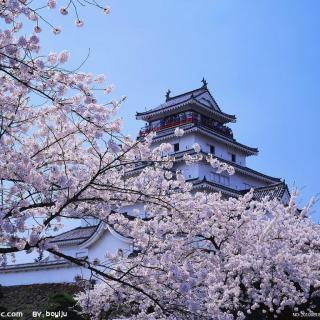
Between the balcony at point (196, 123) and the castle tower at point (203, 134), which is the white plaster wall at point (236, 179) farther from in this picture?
the balcony at point (196, 123)

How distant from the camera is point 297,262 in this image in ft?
33.6

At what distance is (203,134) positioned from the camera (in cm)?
3316

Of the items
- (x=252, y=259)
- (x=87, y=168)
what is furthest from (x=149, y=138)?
(x=252, y=259)

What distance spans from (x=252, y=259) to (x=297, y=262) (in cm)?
149

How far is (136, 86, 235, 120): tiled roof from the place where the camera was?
35013 millimetres

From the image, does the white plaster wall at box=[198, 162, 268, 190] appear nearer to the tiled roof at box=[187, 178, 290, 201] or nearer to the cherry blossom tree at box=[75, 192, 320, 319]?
the tiled roof at box=[187, 178, 290, 201]

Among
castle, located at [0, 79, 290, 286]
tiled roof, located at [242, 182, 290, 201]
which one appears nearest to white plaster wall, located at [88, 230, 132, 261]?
castle, located at [0, 79, 290, 286]

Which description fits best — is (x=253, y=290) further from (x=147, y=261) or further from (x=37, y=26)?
(x=37, y=26)

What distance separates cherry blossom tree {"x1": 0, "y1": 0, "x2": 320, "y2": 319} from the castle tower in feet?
67.6

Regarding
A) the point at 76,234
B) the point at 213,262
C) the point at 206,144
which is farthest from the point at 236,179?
the point at 213,262

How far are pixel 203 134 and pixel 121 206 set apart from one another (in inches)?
1040

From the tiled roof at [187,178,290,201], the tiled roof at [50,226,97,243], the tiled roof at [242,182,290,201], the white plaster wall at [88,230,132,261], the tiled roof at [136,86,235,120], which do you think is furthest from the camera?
the tiled roof at [136,86,235,120]

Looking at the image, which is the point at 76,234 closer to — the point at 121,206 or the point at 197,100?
the point at 197,100

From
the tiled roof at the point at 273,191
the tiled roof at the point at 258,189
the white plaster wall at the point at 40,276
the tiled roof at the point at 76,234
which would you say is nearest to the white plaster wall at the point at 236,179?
the tiled roof at the point at 258,189
